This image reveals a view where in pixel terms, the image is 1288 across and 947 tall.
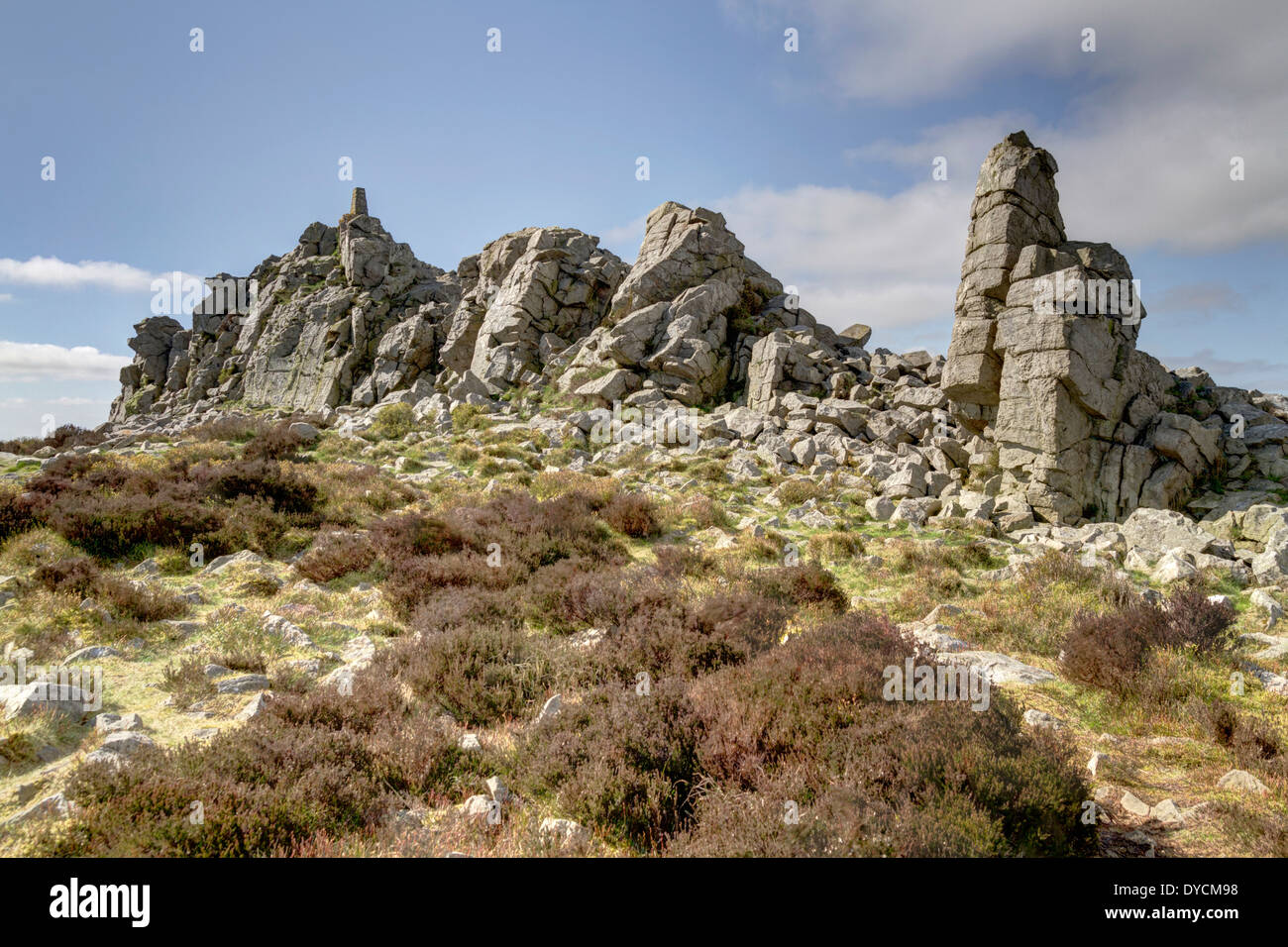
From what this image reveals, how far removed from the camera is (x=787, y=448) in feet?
71.4

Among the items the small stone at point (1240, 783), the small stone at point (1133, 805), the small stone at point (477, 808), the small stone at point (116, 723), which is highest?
the small stone at point (116, 723)

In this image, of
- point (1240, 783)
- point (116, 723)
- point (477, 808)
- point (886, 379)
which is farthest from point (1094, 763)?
point (886, 379)

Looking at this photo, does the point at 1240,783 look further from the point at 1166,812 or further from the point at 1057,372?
the point at 1057,372

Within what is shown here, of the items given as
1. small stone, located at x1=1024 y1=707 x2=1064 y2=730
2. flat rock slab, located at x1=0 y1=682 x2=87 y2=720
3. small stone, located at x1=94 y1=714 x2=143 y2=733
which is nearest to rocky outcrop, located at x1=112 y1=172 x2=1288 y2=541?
small stone, located at x1=1024 y1=707 x2=1064 y2=730

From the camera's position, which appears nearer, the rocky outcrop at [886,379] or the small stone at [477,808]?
the small stone at [477,808]

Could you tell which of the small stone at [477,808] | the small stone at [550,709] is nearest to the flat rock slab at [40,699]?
the small stone at [477,808]

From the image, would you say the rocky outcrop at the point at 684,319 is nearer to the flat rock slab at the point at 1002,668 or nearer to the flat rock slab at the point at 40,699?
the flat rock slab at the point at 1002,668

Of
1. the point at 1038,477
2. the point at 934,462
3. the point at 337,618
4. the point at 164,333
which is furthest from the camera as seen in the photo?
the point at 164,333

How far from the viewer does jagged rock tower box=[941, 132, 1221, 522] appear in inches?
710

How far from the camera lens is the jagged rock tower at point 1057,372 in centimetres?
1803

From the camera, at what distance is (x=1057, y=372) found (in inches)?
710
